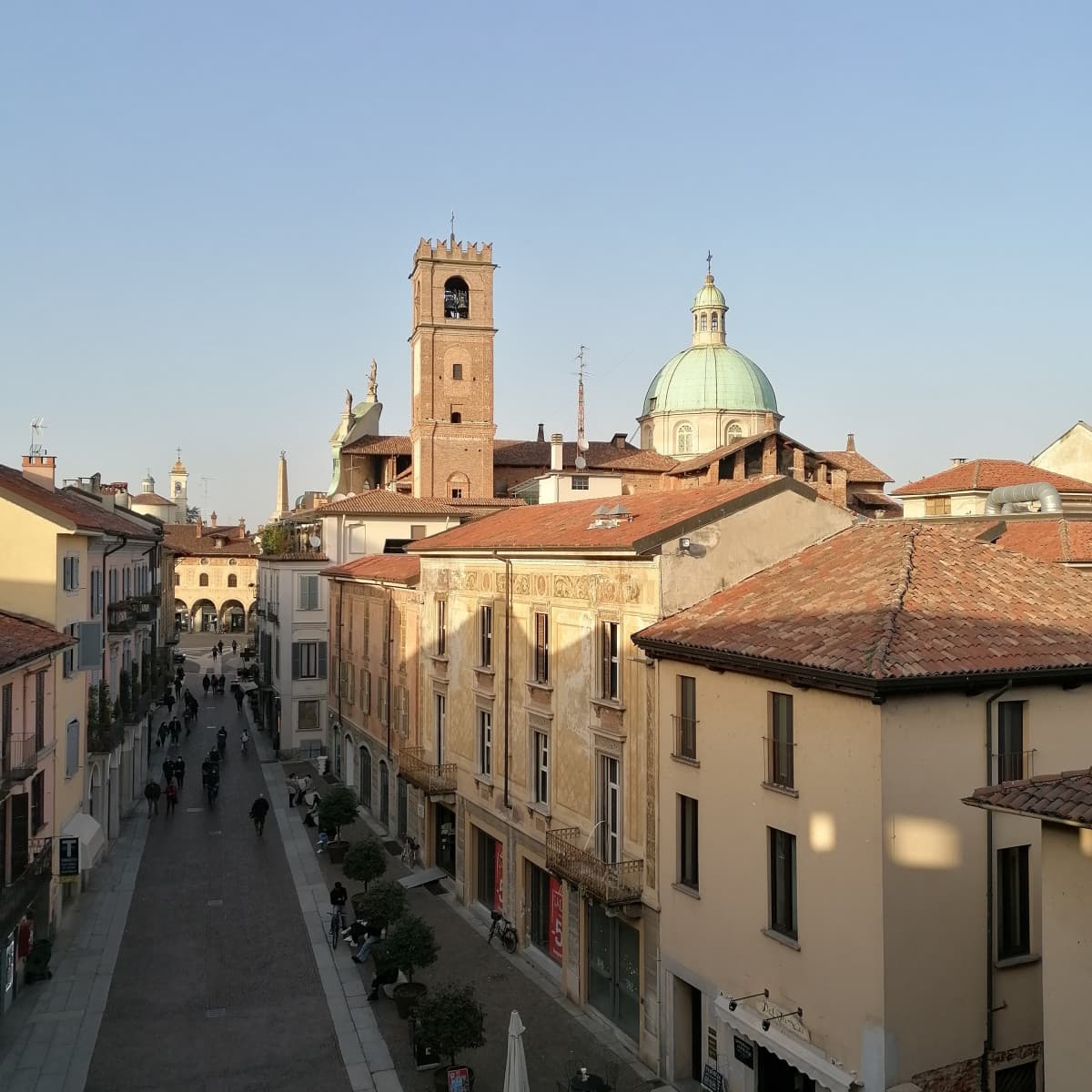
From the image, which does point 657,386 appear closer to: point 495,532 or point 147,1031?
point 495,532

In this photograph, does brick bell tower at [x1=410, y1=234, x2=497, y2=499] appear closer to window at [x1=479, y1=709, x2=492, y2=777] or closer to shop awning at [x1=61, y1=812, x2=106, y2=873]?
window at [x1=479, y1=709, x2=492, y2=777]

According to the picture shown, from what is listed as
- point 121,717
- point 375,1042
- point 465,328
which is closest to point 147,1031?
point 375,1042

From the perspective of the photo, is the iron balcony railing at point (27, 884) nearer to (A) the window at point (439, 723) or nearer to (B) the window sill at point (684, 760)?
(A) the window at point (439, 723)

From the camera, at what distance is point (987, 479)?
42000 mm

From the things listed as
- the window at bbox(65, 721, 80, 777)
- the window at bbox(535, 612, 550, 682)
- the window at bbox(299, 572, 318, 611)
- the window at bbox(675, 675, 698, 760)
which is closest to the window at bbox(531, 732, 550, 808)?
the window at bbox(535, 612, 550, 682)

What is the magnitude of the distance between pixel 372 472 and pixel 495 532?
39.1 m

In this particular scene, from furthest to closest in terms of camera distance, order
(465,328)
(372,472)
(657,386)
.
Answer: (657,386) → (372,472) → (465,328)

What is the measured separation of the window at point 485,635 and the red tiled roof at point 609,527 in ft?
5.14

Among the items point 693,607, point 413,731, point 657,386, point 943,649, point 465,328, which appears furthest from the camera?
point 657,386

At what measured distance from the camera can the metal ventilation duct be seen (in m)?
31.8

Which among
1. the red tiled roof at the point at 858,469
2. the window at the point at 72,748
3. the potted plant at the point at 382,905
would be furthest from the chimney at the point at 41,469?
the red tiled roof at the point at 858,469

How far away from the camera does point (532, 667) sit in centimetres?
2244

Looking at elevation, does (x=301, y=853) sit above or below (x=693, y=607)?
below

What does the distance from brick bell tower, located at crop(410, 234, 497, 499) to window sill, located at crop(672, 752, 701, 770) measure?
41305 millimetres
